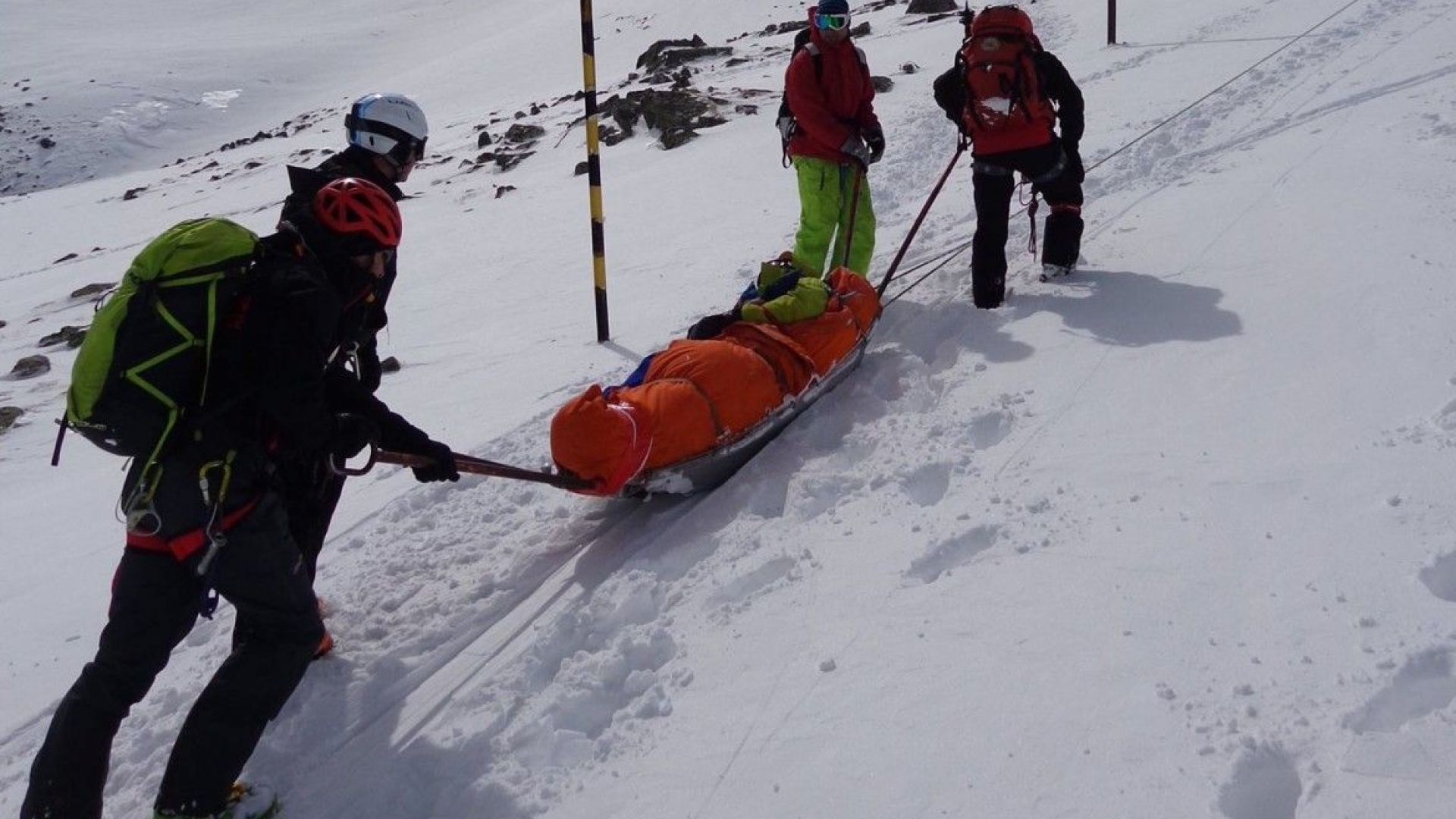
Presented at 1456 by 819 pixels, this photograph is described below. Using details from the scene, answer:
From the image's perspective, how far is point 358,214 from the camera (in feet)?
9.45

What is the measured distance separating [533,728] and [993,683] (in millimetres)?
1257

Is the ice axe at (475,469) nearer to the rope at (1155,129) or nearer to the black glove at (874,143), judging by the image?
the rope at (1155,129)

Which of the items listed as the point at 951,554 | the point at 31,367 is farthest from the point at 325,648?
the point at 31,367

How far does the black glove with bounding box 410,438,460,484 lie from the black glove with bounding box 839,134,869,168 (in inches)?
127

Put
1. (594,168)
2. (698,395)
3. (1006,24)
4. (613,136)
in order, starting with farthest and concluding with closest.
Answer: (613,136)
(594,168)
(1006,24)
(698,395)

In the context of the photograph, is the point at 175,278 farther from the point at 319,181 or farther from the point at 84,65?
the point at 84,65

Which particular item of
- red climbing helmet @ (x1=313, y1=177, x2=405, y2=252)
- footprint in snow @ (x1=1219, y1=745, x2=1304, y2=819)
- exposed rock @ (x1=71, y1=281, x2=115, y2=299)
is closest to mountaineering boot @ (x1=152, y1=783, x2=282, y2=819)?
red climbing helmet @ (x1=313, y1=177, x2=405, y2=252)

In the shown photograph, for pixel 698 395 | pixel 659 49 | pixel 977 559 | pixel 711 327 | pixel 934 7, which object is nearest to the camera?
pixel 977 559

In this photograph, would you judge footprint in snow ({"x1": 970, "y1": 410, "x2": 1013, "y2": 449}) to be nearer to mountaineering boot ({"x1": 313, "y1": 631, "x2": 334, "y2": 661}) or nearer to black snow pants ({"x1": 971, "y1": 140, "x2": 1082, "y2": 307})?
black snow pants ({"x1": 971, "y1": 140, "x2": 1082, "y2": 307})

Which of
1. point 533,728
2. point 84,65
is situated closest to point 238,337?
point 533,728

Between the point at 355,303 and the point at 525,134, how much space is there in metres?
16.6

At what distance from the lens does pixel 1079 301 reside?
201 inches

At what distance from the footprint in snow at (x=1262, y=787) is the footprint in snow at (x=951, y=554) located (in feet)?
3.39

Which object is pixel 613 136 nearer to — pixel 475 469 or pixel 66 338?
pixel 66 338
